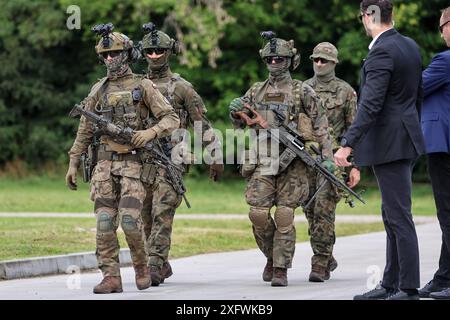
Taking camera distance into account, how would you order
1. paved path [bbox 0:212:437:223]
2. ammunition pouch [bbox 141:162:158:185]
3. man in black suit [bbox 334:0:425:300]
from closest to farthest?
man in black suit [bbox 334:0:425:300] < ammunition pouch [bbox 141:162:158:185] < paved path [bbox 0:212:437:223]

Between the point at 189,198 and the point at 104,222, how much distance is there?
18.7 meters

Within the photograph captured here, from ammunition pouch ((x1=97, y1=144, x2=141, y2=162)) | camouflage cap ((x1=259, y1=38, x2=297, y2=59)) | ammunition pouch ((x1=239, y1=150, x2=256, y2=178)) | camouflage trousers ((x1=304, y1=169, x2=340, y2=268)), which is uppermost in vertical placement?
camouflage cap ((x1=259, y1=38, x2=297, y2=59))

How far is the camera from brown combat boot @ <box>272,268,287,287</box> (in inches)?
471

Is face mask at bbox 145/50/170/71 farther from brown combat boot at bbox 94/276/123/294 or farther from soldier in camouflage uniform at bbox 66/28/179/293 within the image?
brown combat boot at bbox 94/276/123/294

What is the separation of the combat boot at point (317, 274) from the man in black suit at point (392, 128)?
2605mm

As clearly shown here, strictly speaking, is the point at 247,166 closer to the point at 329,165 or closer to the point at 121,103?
the point at 329,165

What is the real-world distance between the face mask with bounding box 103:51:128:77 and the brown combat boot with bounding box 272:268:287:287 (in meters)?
2.18

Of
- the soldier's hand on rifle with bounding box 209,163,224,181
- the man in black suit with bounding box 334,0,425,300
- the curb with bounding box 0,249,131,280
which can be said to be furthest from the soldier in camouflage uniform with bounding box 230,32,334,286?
the man in black suit with bounding box 334,0,425,300

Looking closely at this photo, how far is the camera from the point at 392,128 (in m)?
9.82

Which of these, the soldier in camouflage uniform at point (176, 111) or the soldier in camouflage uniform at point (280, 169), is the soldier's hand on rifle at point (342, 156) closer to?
the soldier in camouflage uniform at point (280, 169)

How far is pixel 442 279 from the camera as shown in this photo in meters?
10.5

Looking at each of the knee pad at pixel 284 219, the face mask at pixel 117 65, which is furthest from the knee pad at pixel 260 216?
the face mask at pixel 117 65

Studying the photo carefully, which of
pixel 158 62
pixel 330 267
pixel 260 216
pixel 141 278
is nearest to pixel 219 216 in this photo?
pixel 330 267
